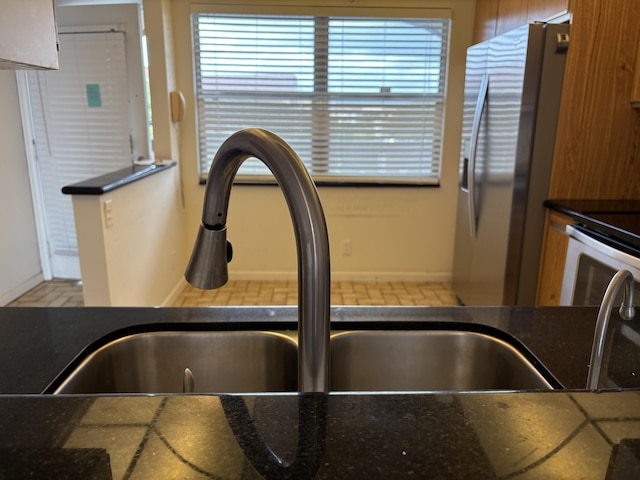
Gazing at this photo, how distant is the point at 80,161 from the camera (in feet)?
12.0

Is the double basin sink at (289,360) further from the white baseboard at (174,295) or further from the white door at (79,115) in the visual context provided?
the white door at (79,115)

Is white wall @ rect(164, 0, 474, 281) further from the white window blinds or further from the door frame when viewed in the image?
the door frame

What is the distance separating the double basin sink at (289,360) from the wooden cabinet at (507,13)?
2.09 m

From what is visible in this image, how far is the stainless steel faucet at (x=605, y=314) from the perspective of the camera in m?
0.72

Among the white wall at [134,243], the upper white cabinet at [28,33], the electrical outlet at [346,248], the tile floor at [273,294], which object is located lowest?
the tile floor at [273,294]

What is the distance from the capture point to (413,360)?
1.03 metres

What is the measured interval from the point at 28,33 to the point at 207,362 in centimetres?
65

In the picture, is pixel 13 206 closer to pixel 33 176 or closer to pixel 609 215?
pixel 33 176

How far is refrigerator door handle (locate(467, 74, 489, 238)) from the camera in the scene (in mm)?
2922

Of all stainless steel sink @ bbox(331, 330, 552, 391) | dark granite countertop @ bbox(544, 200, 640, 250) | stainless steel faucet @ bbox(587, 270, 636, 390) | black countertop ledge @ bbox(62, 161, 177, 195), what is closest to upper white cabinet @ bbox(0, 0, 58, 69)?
stainless steel sink @ bbox(331, 330, 552, 391)

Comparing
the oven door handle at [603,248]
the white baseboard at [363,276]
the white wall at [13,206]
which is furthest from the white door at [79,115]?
the oven door handle at [603,248]

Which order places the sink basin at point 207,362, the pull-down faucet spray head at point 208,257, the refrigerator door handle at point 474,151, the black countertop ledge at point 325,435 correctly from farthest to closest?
the refrigerator door handle at point 474,151 < the sink basin at point 207,362 < the pull-down faucet spray head at point 208,257 < the black countertop ledge at point 325,435

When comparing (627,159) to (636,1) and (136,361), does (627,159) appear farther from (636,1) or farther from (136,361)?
(136,361)

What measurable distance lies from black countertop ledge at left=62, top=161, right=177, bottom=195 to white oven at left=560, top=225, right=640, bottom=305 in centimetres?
213
